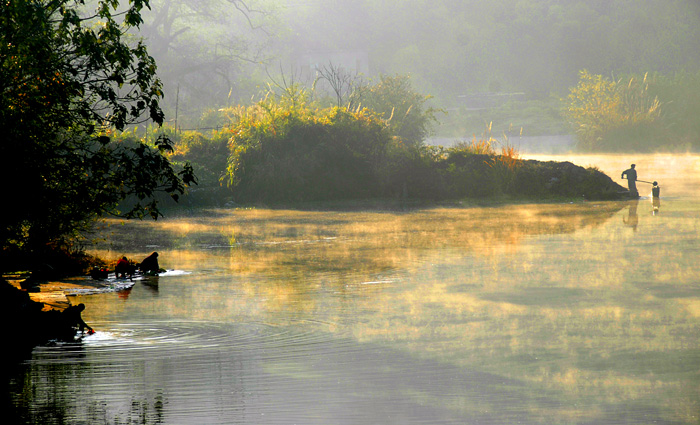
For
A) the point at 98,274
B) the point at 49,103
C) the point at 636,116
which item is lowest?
the point at 98,274

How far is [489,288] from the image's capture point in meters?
12.3

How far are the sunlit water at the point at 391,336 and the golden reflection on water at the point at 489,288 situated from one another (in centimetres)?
3

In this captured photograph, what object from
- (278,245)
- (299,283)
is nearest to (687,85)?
(278,245)

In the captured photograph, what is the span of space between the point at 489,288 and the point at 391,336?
10.5 feet

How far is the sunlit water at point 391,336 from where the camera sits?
23.0 ft

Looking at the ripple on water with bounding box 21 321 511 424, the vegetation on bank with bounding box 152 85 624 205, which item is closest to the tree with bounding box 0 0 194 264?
the ripple on water with bounding box 21 321 511 424

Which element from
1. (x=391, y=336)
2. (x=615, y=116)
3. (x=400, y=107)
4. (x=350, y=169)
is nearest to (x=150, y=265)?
(x=391, y=336)

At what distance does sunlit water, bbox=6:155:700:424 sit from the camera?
6996 mm

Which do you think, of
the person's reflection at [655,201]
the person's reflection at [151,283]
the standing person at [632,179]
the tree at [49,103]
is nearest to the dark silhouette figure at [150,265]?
the person's reflection at [151,283]

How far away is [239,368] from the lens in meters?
8.23

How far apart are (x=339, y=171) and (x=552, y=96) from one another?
122 feet

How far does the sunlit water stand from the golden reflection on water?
0.03 metres

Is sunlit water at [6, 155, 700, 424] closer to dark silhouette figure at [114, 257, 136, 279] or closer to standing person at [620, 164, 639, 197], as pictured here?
dark silhouette figure at [114, 257, 136, 279]

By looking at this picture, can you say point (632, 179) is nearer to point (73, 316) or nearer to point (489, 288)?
point (489, 288)
